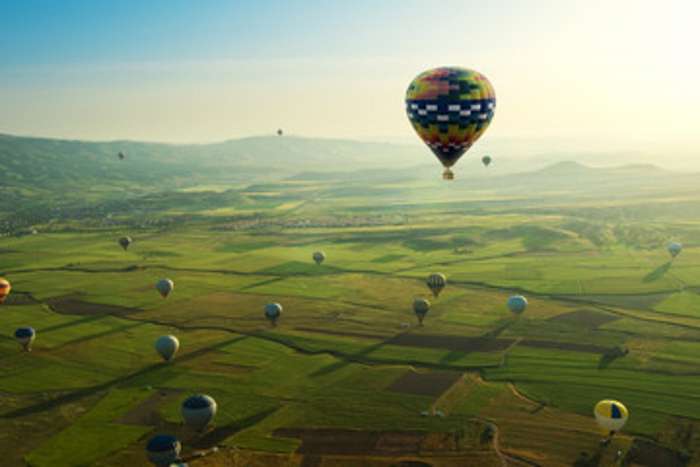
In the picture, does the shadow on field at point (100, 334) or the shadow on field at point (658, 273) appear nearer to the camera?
the shadow on field at point (100, 334)

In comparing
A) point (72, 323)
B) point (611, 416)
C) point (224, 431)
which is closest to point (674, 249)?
point (611, 416)

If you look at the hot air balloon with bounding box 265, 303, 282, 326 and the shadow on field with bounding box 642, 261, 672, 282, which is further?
the shadow on field with bounding box 642, 261, 672, 282

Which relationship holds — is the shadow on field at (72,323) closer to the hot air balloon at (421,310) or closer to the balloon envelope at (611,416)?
the hot air balloon at (421,310)

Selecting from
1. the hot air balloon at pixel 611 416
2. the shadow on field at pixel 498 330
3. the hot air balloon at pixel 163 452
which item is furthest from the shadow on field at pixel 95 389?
the hot air balloon at pixel 611 416

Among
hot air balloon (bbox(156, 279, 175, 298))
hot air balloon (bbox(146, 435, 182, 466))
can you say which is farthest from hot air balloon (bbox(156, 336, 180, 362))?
hot air balloon (bbox(156, 279, 175, 298))

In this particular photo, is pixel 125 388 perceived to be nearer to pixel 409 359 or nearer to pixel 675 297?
pixel 409 359

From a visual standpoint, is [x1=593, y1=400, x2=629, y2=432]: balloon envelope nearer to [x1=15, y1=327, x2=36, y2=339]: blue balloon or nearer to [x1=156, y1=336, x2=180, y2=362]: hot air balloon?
[x1=156, y1=336, x2=180, y2=362]: hot air balloon

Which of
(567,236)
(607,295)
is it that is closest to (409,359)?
(607,295)
